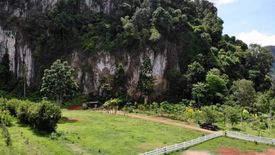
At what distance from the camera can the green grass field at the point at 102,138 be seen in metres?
39.3

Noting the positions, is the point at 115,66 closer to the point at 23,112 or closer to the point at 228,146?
the point at 23,112

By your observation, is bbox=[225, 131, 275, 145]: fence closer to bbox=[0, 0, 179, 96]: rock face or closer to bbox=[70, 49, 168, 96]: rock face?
bbox=[0, 0, 179, 96]: rock face

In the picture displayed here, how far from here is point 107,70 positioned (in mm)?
79250

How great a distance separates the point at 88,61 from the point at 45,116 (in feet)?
123

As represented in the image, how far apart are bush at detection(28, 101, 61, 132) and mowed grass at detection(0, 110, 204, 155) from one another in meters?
1.08

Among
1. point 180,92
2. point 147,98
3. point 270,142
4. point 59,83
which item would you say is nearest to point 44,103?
point 59,83

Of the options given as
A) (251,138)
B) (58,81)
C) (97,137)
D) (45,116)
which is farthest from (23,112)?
(251,138)

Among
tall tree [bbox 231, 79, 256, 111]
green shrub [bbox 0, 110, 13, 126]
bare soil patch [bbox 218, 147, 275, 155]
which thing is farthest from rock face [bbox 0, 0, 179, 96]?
green shrub [bbox 0, 110, 13, 126]

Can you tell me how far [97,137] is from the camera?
150 feet

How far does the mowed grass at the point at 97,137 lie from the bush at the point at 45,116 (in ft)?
3.54

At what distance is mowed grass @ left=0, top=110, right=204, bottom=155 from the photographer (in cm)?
3918

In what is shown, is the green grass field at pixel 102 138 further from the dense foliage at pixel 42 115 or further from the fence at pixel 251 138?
the fence at pixel 251 138

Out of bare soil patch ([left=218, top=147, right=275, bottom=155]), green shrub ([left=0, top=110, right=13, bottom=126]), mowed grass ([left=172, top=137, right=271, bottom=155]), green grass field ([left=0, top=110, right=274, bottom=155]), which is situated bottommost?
bare soil patch ([left=218, top=147, right=275, bottom=155])

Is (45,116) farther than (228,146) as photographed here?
No
